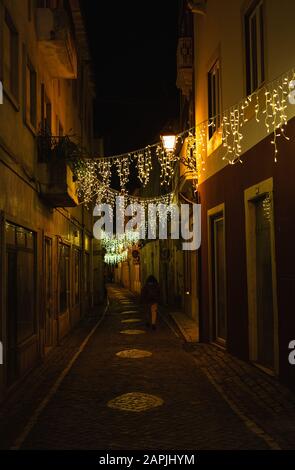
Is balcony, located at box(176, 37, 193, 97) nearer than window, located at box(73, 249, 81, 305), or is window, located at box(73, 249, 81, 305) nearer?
balcony, located at box(176, 37, 193, 97)

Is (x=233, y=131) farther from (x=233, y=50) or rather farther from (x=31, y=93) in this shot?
(x=31, y=93)

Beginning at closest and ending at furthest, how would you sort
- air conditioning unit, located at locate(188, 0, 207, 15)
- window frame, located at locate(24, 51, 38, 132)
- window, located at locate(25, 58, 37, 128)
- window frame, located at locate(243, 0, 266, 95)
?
1. window frame, located at locate(243, 0, 266, 95)
2. window frame, located at locate(24, 51, 38, 132)
3. window, located at locate(25, 58, 37, 128)
4. air conditioning unit, located at locate(188, 0, 207, 15)

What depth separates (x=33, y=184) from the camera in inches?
481

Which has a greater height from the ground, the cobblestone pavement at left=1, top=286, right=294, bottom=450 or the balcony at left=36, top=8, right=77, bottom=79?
the balcony at left=36, top=8, right=77, bottom=79

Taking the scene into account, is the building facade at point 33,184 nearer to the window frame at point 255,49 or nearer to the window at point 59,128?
the window at point 59,128

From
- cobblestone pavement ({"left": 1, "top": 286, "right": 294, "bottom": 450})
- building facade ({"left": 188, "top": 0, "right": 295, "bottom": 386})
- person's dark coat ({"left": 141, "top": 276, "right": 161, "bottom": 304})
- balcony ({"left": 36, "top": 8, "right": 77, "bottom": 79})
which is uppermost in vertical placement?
balcony ({"left": 36, "top": 8, "right": 77, "bottom": 79})

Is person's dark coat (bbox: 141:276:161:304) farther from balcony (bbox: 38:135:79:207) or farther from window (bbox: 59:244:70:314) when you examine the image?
balcony (bbox: 38:135:79:207)

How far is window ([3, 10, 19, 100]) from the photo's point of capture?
9844 millimetres

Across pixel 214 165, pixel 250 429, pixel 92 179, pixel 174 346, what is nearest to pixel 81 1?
pixel 92 179

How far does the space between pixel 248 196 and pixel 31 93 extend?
5387 millimetres

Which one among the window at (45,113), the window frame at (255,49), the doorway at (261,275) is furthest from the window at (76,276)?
the window frame at (255,49)

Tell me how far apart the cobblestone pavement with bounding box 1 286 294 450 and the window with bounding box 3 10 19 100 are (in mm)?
5239

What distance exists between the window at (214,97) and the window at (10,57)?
16.5 feet

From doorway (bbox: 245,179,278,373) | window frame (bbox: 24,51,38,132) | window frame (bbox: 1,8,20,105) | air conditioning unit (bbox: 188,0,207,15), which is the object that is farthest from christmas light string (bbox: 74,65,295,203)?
window frame (bbox: 1,8,20,105)
